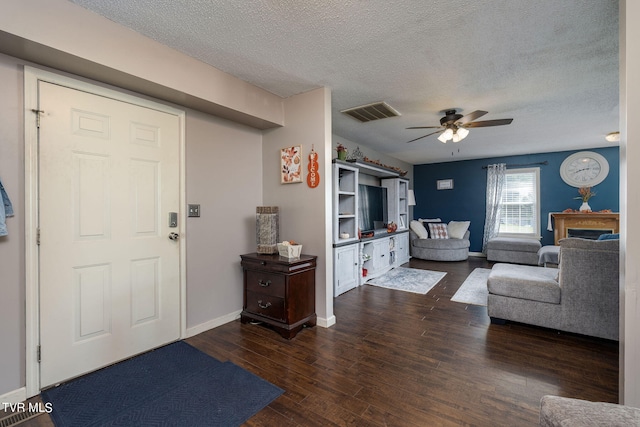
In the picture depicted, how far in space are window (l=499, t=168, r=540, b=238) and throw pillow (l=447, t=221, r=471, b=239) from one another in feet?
3.20

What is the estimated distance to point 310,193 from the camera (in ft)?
9.79

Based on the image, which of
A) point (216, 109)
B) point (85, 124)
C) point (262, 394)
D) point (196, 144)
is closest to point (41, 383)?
point (262, 394)

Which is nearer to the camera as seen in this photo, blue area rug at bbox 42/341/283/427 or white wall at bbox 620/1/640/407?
white wall at bbox 620/1/640/407

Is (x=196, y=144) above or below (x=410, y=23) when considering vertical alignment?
below

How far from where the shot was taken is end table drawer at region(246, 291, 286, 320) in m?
2.71

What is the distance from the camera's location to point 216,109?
2.71m

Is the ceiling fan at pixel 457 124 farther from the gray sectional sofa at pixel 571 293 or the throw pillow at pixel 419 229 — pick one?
the throw pillow at pixel 419 229

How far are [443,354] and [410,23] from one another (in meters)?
2.53

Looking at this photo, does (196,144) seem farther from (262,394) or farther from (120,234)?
(262,394)

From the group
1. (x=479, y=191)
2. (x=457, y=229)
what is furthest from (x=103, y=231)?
(x=479, y=191)

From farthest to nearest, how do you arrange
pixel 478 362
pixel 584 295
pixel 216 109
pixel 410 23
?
1. pixel 216 109
2. pixel 584 295
3. pixel 478 362
4. pixel 410 23

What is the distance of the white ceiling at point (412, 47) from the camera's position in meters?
1.82

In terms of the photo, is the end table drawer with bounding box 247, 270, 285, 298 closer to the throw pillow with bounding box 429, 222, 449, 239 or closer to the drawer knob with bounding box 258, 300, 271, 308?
the drawer knob with bounding box 258, 300, 271, 308

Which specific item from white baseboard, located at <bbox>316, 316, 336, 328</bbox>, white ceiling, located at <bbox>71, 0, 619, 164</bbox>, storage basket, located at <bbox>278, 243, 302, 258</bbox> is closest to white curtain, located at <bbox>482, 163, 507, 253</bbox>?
white ceiling, located at <bbox>71, 0, 619, 164</bbox>
